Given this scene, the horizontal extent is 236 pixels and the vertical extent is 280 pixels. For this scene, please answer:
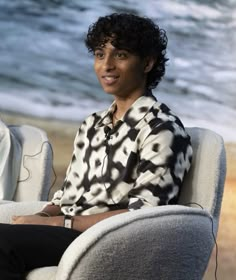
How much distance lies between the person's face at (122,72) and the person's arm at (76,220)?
379mm

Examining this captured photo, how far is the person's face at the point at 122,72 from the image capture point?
6.70 feet

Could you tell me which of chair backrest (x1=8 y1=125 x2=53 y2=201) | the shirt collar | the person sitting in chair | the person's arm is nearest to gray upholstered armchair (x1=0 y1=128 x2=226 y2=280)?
the person sitting in chair

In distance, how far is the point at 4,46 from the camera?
328cm

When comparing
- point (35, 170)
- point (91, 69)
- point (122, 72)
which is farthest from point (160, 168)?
point (91, 69)

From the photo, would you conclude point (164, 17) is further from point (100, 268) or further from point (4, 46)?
point (100, 268)

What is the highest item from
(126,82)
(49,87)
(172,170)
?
(126,82)

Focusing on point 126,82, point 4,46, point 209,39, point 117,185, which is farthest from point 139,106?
point 4,46

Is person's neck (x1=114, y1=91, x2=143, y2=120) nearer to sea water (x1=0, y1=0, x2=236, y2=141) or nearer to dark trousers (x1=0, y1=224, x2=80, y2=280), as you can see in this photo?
dark trousers (x1=0, y1=224, x2=80, y2=280)

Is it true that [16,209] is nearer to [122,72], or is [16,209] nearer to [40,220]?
[40,220]

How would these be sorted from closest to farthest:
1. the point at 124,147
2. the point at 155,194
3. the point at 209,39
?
the point at 155,194 → the point at 124,147 → the point at 209,39

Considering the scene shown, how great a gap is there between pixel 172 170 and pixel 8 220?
58cm

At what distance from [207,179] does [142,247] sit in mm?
428

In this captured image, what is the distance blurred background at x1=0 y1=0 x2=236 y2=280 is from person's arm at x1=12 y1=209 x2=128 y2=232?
118cm

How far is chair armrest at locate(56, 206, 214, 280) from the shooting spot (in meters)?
1.58
